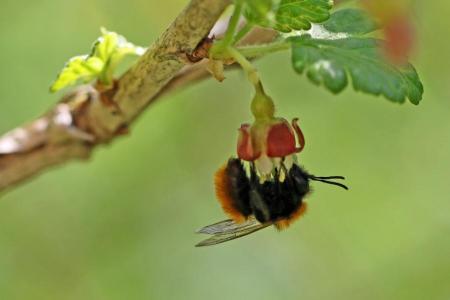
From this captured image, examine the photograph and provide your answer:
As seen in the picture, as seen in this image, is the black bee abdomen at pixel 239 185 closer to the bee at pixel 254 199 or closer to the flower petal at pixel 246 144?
the bee at pixel 254 199

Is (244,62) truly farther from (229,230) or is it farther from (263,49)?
(229,230)

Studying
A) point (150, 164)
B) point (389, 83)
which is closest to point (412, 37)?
point (389, 83)

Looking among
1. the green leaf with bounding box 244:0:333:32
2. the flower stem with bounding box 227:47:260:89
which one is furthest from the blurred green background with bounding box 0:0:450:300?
the flower stem with bounding box 227:47:260:89

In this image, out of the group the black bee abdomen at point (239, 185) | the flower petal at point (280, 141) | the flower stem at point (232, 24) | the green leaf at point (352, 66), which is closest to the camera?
the flower stem at point (232, 24)

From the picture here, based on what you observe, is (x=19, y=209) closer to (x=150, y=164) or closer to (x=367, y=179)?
(x=150, y=164)

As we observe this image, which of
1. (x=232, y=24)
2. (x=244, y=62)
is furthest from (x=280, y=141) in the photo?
(x=232, y=24)

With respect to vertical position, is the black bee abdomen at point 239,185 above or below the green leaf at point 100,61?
below

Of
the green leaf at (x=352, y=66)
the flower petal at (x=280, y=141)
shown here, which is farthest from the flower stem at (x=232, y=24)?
the flower petal at (x=280, y=141)
